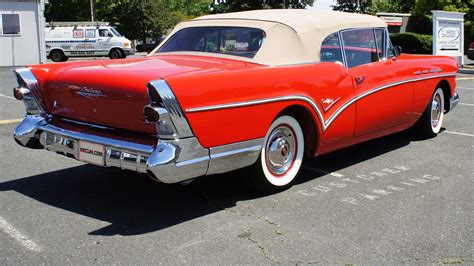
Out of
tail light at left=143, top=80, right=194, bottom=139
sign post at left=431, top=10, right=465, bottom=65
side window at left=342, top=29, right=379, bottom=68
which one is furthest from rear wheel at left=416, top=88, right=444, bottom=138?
sign post at left=431, top=10, right=465, bottom=65

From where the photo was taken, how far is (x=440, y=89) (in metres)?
6.91

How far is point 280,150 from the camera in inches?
179

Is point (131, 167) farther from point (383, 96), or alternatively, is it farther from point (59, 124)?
point (383, 96)

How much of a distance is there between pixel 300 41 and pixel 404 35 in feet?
88.5

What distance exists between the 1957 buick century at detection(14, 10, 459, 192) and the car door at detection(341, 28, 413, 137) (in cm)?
1

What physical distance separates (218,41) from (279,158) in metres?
1.30

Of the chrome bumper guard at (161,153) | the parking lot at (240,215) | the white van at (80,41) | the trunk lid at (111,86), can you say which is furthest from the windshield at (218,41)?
the white van at (80,41)

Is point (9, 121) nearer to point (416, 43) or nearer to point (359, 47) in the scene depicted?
point (359, 47)

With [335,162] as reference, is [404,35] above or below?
above

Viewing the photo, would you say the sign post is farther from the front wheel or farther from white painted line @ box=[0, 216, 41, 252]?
white painted line @ box=[0, 216, 41, 252]

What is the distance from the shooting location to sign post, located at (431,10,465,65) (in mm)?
18188

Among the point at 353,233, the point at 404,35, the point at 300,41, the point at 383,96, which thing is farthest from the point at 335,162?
the point at 404,35

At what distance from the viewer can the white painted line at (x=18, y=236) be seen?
3.45 meters

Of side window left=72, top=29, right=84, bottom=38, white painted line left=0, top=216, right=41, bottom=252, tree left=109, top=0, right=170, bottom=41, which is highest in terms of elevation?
tree left=109, top=0, right=170, bottom=41
